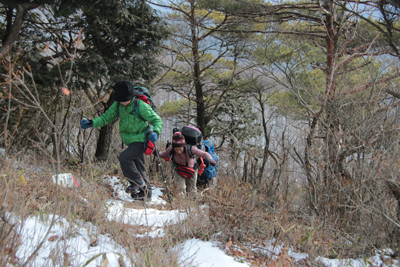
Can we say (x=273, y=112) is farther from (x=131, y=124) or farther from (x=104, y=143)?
(x=104, y=143)

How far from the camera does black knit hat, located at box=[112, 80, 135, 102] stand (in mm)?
4074

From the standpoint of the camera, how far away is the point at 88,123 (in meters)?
4.12

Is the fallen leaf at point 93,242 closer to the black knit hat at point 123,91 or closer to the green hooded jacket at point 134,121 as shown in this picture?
the green hooded jacket at point 134,121

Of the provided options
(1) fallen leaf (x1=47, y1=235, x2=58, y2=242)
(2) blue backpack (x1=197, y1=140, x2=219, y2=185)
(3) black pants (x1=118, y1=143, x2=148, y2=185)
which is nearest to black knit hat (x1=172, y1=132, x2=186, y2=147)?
(3) black pants (x1=118, y1=143, x2=148, y2=185)

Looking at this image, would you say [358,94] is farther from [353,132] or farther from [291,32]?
[291,32]

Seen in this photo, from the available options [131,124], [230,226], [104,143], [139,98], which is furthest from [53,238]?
[104,143]

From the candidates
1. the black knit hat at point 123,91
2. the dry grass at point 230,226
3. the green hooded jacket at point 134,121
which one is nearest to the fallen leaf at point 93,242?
the dry grass at point 230,226

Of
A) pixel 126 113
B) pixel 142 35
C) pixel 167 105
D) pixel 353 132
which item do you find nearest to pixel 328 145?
pixel 353 132

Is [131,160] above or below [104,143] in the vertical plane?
above

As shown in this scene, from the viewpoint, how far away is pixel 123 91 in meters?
4.10

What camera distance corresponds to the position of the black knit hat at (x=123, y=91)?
13.4ft

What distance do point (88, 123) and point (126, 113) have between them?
58 cm

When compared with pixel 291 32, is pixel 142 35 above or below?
below

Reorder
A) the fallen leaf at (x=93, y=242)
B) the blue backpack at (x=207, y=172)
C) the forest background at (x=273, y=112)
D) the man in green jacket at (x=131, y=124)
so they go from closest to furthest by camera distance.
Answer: the fallen leaf at (x=93, y=242), the forest background at (x=273, y=112), the man in green jacket at (x=131, y=124), the blue backpack at (x=207, y=172)
